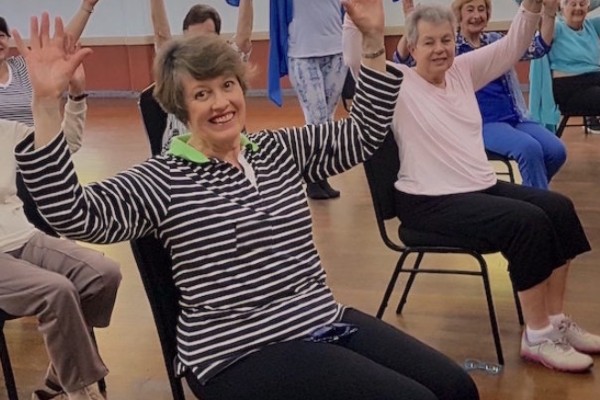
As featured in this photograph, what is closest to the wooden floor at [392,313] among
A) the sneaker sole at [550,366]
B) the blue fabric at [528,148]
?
the sneaker sole at [550,366]

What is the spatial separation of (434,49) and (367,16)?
31.3 inches

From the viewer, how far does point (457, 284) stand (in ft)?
11.3

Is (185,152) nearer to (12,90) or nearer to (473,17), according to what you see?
(12,90)

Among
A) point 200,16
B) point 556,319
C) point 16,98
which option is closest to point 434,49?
Result: point 556,319

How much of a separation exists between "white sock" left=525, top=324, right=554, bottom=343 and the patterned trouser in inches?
86.8

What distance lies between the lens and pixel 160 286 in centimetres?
182

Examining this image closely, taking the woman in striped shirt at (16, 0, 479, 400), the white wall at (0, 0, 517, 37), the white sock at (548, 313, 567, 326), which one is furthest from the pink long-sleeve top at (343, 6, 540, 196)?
the white wall at (0, 0, 517, 37)

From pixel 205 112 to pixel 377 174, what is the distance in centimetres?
110

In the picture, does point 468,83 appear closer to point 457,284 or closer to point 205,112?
point 457,284

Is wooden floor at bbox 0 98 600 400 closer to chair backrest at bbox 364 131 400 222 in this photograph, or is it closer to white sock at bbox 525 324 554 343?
white sock at bbox 525 324 554 343

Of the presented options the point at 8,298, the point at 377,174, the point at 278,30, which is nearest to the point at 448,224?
the point at 377,174

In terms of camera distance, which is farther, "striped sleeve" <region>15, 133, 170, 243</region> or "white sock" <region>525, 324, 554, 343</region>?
"white sock" <region>525, 324, 554, 343</region>

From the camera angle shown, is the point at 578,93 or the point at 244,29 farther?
the point at 578,93

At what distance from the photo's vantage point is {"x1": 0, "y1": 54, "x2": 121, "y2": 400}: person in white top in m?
2.29
